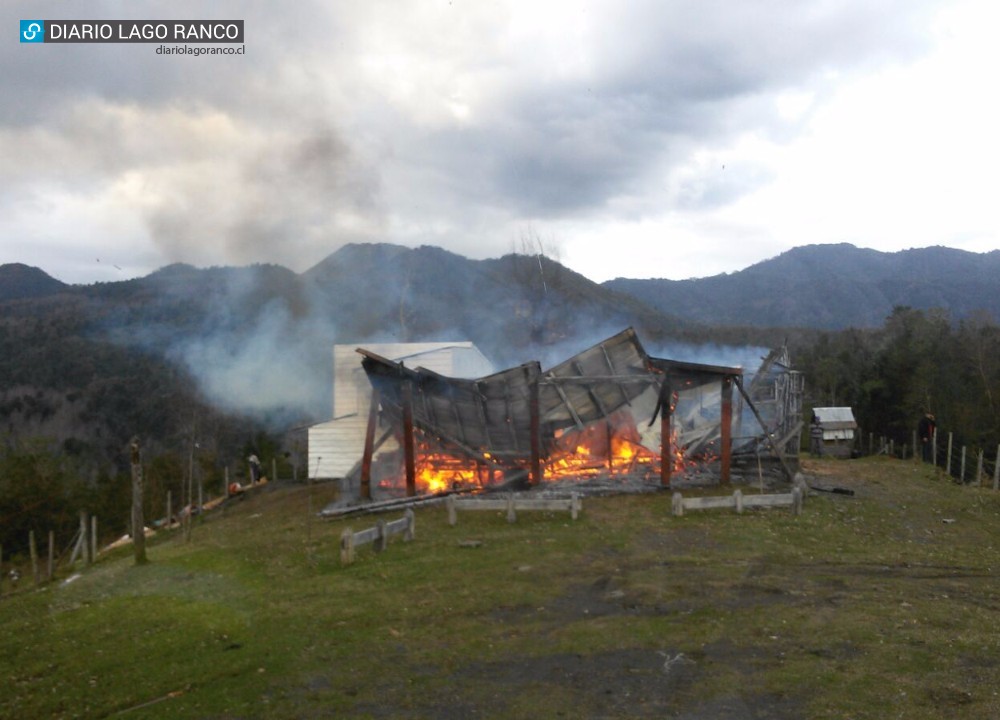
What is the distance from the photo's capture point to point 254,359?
128 ft

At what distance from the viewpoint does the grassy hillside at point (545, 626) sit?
739cm

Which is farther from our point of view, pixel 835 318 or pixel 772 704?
pixel 835 318

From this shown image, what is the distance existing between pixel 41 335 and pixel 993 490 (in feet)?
237

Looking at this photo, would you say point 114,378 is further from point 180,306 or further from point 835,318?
point 835,318

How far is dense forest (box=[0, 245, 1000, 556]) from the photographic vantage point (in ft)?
113

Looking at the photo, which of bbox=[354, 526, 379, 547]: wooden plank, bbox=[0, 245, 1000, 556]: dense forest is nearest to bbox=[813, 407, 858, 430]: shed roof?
bbox=[0, 245, 1000, 556]: dense forest

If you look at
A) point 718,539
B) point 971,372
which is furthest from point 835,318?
point 718,539

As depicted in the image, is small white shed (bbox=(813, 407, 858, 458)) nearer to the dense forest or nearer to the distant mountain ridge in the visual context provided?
the dense forest

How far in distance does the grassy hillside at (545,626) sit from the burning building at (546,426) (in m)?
4.71

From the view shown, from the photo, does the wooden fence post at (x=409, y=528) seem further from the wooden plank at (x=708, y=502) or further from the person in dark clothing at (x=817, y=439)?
the person in dark clothing at (x=817, y=439)

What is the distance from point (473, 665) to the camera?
327 inches

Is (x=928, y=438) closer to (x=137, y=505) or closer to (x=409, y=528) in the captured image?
(x=409, y=528)

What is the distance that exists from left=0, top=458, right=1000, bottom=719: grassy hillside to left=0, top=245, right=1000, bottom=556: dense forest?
494 inches

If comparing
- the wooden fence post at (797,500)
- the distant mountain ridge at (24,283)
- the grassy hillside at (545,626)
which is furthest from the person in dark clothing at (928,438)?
the distant mountain ridge at (24,283)
